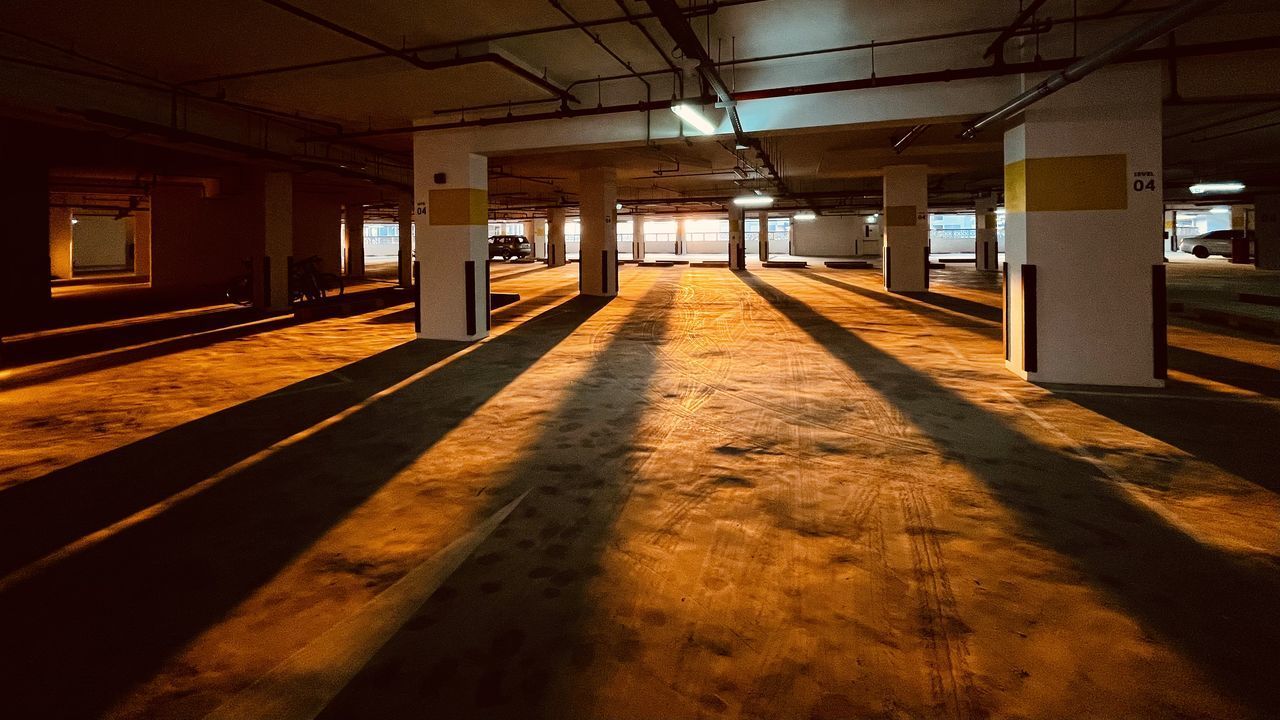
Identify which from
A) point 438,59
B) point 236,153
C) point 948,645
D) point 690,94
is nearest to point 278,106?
point 236,153

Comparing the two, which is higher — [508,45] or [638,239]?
[638,239]

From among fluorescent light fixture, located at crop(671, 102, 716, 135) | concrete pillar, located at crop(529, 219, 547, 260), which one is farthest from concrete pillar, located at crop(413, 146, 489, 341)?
concrete pillar, located at crop(529, 219, 547, 260)

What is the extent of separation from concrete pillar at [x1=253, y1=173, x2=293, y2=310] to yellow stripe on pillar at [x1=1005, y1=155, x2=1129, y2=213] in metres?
13.6

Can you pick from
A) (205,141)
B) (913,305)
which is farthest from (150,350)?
(913,305)

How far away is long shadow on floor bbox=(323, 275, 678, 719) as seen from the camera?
6.60 ft

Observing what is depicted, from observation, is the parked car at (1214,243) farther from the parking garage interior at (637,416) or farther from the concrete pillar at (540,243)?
the concrete pillar at (540,243)

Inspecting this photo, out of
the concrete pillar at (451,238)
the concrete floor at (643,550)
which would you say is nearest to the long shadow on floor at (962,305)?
the concrete floor at (643,550)

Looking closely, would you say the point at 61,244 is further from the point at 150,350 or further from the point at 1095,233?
the point at 1095,233

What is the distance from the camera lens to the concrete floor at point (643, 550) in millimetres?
2066

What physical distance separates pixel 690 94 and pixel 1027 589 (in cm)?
747

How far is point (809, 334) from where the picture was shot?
9922mm

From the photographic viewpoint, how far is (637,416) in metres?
5.43

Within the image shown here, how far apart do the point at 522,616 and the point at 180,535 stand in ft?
6.37

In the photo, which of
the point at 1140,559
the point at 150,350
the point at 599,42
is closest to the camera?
the point at 1140,559
